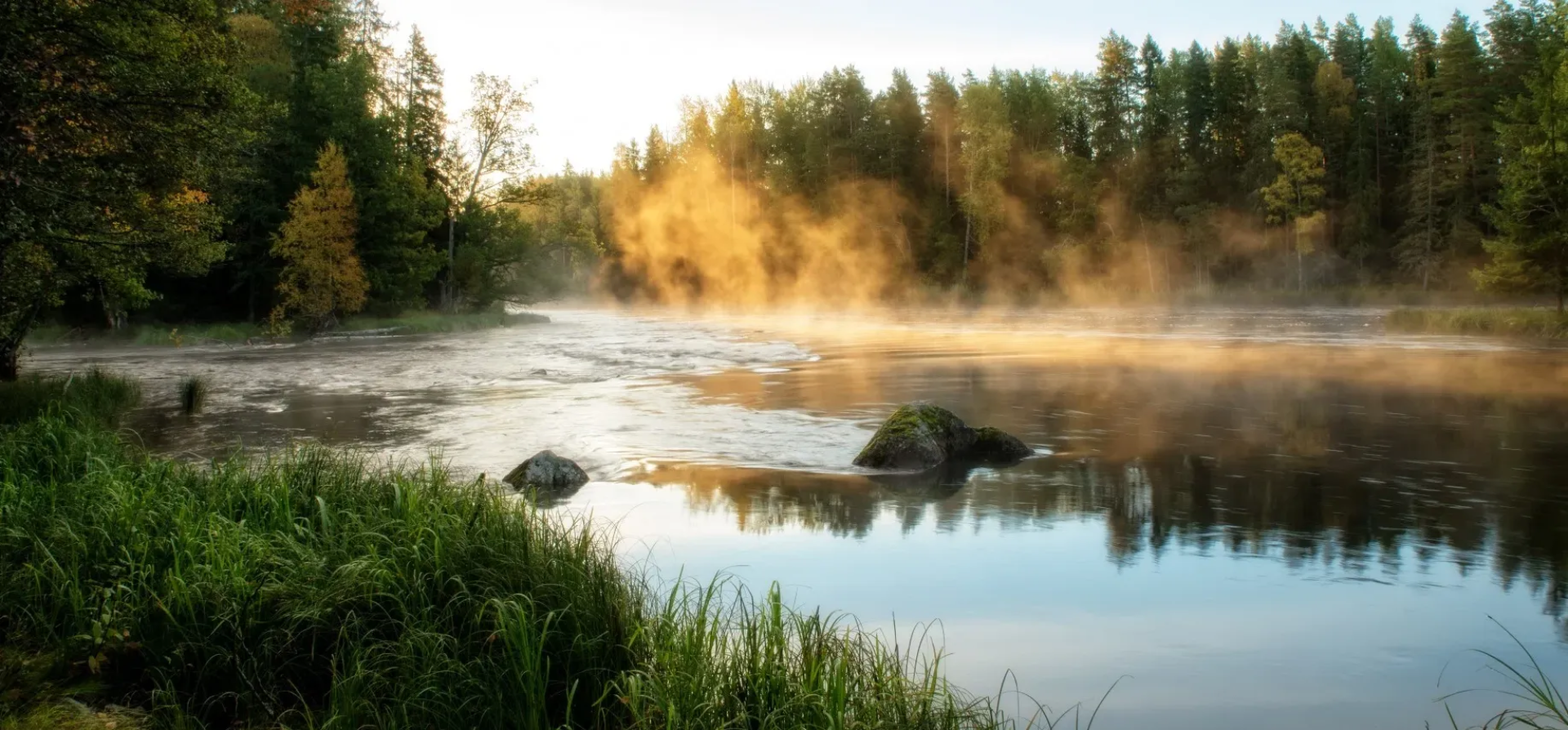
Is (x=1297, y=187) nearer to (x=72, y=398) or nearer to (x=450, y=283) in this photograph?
(x=450, y=283)

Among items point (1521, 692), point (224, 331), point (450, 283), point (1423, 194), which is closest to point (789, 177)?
point (450, 283)

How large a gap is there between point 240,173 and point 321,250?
2689 cm

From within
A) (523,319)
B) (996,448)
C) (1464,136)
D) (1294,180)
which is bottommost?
(996,448)

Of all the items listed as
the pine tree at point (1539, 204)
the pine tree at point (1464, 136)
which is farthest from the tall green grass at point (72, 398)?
the pine tree at point (1464, 136)

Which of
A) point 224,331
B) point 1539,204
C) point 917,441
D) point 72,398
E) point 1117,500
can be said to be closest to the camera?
point 1117,500

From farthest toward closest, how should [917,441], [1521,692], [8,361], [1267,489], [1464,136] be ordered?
[1464,136]
[8,361]
[917,441]
[1267,489]
[1521,692]

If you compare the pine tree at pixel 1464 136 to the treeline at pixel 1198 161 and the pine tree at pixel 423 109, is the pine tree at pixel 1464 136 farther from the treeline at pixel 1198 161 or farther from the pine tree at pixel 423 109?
the pine tree at pixel 423 109

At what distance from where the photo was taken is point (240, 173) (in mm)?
18797

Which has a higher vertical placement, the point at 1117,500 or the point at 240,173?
the point at 240,173

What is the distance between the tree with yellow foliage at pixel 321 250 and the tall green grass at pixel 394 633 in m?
39.4

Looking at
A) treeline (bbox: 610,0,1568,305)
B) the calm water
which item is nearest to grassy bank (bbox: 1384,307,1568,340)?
the calm water

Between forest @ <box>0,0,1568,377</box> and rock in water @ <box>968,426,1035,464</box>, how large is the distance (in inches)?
386

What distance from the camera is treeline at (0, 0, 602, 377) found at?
10461mm

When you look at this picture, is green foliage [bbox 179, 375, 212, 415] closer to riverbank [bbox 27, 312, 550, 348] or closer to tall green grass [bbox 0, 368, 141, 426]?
tall green grass [bbox 0, 368, 141, 426]
